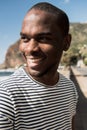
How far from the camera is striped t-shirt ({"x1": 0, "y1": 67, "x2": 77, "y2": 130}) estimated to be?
2.14 m

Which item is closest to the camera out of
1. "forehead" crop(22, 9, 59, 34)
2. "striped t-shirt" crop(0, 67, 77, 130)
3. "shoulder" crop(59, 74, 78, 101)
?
"striped t-shirt" crop(0, 67, 77, 130)

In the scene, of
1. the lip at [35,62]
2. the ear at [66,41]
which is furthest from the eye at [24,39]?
the ear at [66,41]

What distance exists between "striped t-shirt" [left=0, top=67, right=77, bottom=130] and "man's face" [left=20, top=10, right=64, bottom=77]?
0.09m

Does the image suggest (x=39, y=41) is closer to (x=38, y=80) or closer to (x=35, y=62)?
(x=35, y=62)

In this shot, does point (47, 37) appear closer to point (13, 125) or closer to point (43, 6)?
point (43, 6)

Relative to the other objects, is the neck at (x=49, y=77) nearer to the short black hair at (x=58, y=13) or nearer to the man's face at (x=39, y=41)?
the man's face at (x=39, y=41)

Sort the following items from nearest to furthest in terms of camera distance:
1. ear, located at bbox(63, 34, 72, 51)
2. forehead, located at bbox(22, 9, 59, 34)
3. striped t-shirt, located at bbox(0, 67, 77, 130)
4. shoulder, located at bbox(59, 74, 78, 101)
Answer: striped t-shirt, located at bbox(0, 67, 77, 130) < forehead, located at bbox(22, 9, 59, 34) < ear, located at bbox(63, 34, 72, 51) < shoulder, located at bbox(59, 74, 78, 101)

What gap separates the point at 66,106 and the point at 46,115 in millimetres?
282

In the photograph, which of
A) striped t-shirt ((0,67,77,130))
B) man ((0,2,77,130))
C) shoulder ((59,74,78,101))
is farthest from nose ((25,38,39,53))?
shoulder ((59,74,78,101))

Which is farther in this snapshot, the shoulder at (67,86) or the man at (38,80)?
the shoulder at (67,86)

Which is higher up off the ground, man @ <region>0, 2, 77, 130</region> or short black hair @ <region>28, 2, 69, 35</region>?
short black hair @ <region>28, 2, 69, 35</region>

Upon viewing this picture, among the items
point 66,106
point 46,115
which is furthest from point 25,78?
point 66,106

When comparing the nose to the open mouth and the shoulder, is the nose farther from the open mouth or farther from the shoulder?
the shoulder

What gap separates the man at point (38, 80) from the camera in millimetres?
2172
